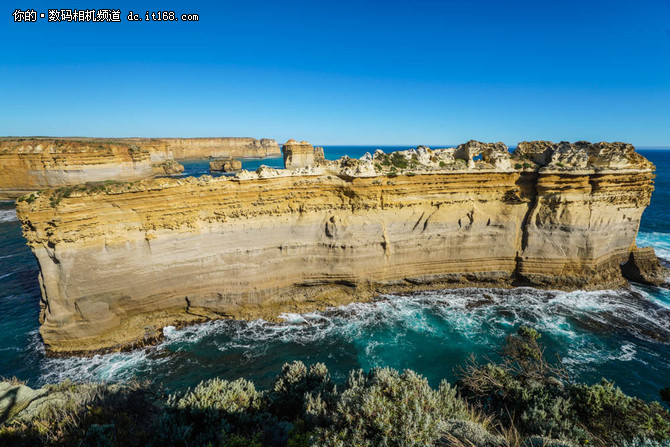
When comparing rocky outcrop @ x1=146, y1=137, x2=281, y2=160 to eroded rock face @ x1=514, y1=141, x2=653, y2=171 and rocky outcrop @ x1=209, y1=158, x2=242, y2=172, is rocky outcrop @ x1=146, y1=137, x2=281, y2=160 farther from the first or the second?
eroded rock face @ x1=514, y1=141, x2=653, y2=171

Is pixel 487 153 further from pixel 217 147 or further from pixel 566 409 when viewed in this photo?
pixel 217 147

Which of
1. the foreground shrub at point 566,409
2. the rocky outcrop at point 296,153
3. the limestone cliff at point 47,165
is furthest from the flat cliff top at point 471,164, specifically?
the rocky outcrop at point 296,153

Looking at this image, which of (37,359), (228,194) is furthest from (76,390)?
(228,194)

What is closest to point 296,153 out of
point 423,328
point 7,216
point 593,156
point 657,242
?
point 7,216

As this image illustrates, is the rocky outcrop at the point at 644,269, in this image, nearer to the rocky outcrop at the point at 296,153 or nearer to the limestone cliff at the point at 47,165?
the rocky outcrop at the point at 296,153

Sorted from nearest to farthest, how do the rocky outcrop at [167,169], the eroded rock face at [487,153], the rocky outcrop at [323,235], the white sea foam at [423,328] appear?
the white sea foam at [423,328]
the rocky outcrop at [323,235]
the eroded rock face at [487,153]
the rocky outcrop at [167,169]
